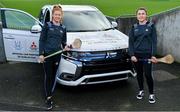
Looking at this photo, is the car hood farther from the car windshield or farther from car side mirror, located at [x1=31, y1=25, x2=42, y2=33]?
car side mirror, located at [x1=31, y1=25, x2=42, y2=33]

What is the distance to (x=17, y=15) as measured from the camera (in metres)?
9.21

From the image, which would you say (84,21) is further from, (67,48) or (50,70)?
(50,70)

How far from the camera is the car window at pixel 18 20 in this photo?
897 centimetres

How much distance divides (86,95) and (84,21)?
2.20m

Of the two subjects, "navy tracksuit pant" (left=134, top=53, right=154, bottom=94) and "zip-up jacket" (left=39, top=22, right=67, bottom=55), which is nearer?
"zip-up jacket" (left=39, top=22, right=67, bottom=55)

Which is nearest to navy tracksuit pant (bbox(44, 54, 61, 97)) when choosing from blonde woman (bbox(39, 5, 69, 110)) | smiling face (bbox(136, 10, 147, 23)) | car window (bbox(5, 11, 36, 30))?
blonde woman (bbox(39, 5, 69, 110))

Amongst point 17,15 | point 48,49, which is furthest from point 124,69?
point 17,15

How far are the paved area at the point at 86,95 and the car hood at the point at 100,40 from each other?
105 cm

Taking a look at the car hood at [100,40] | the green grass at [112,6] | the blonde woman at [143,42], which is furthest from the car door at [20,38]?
the green grass at [112,6]

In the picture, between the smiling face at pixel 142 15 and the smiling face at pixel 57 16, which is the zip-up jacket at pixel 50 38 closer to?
the smiling face at pixel 57 16

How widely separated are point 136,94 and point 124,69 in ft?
2.09

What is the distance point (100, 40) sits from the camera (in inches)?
305

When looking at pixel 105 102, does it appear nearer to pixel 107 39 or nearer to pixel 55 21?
pixel 107 39

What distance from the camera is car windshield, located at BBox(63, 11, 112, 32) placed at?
870 centimetres
